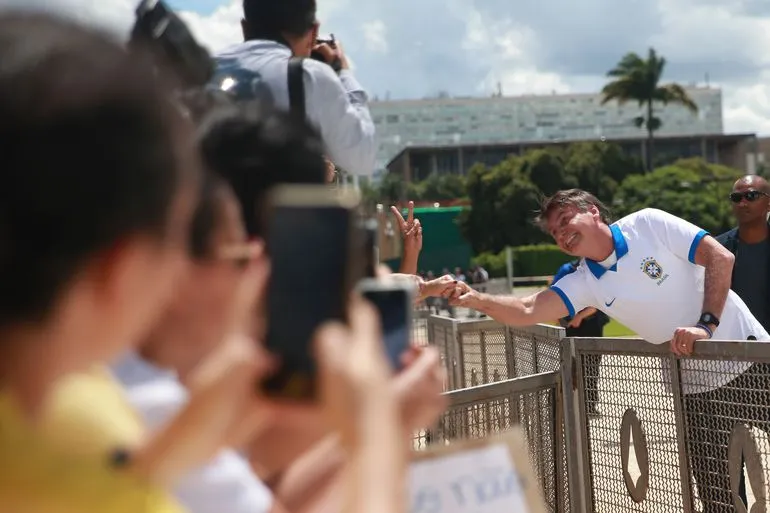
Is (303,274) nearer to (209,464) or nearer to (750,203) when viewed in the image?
(209,464)

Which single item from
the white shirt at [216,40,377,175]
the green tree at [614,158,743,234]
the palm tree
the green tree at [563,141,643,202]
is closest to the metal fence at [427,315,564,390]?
the white shirt at [216,40,377,175]

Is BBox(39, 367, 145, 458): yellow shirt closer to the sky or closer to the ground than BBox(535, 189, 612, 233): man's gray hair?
closer to the ground

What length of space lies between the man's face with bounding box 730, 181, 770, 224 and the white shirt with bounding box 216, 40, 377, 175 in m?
4.07

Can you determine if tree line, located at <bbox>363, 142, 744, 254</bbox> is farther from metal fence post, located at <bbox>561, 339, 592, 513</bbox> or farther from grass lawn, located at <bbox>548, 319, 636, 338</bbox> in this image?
metal fence post, located at <bbox>561, 339, 592, 513</bbox>

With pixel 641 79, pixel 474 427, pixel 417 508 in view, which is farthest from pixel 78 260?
pixel 641 79

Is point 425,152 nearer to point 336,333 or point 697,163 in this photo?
point 697,163

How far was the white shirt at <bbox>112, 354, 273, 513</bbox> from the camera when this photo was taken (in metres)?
1.35

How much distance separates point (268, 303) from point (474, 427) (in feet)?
10.3

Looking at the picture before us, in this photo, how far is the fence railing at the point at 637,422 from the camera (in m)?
4.16

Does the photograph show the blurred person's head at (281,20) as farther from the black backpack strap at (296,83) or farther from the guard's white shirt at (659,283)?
the guard's white shirt at (659,283)

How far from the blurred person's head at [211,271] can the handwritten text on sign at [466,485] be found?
1.90 feet

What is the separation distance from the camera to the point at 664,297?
4.73m

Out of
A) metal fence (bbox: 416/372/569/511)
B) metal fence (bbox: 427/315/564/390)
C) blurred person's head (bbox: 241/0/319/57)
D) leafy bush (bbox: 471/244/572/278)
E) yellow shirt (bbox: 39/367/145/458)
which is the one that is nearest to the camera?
yellow shirt (bbox: 39/367/145/458)

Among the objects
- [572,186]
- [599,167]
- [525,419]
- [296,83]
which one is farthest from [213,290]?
[599,167]
